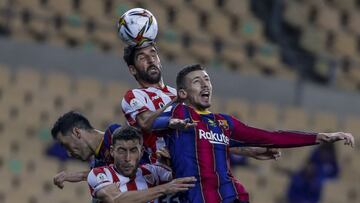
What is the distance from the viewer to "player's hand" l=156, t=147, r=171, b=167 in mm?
8984

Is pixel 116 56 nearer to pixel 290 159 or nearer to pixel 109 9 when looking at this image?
pixel 109 9

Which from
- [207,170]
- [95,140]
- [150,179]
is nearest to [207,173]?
[207,170]

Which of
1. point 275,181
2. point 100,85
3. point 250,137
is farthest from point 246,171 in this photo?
point 250,137

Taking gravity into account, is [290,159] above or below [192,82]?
below

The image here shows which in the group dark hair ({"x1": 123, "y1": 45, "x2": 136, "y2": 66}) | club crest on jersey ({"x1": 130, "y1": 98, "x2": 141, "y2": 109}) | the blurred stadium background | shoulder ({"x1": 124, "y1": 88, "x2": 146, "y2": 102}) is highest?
dark hair ({"x1": 123, "y1": 45, "x2": 136, "y2": 66})

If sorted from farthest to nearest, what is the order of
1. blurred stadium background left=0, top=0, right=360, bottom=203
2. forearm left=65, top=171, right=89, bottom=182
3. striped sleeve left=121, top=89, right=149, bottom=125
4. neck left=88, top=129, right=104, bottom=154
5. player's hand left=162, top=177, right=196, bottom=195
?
blurred stadium background left=0, top=0, right=360, bottom=203
forearm left=65, top=171, right=89, bottom=182
neck left=88, top=129, right=104, bottom=154
striped sleeve left=121, top=89, right=149, bottom=125
player's hand left=162, top=177, right=196, bottom=195

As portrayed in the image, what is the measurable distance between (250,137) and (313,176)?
719 cm

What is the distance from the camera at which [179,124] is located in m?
8.62

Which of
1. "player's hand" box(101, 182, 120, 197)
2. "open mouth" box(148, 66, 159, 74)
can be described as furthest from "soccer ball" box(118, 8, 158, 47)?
"player's hand" box(101, 182, 120, 197)

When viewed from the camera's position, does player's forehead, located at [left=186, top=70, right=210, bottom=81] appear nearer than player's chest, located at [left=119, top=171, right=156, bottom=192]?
Yes

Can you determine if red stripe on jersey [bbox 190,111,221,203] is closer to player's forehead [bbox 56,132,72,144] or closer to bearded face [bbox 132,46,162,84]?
bearded face [bbox 132,46,162,84]

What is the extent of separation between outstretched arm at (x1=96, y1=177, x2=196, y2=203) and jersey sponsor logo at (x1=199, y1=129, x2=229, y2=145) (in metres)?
0.28

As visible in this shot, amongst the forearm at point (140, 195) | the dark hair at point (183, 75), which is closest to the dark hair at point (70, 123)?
the forearm at point (140, 195)

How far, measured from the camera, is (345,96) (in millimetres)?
18234
